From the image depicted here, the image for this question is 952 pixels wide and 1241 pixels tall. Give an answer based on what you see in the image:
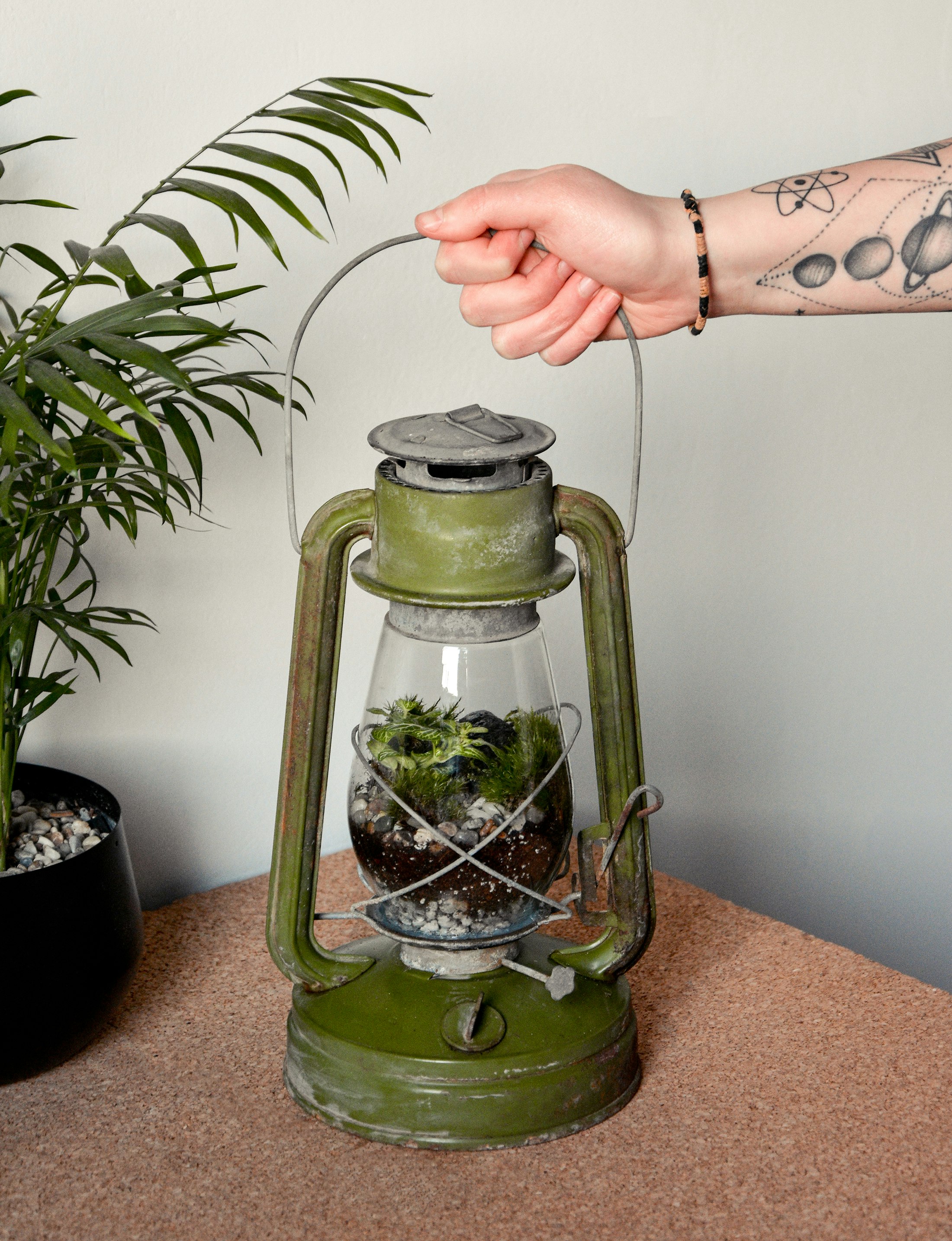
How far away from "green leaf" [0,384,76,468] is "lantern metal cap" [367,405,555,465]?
225mm

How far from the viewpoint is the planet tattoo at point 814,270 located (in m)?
1.11

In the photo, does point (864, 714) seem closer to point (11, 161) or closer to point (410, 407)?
point (410, 407)

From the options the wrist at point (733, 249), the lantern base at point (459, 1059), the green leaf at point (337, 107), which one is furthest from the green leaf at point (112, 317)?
the lantern base at point (459, 1059)

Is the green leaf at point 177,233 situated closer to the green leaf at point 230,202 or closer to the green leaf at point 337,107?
the green leaf at point 230,202

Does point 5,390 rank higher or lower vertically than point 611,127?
lower

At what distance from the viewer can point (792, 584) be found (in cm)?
187

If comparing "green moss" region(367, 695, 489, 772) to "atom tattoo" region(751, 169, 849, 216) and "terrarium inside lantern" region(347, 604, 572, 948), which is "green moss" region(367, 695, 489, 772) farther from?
"atom tattoo" region(751, 169, 849, 216)

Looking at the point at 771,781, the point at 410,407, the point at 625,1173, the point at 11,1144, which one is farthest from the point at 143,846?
the point at 771,781

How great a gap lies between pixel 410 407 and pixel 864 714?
964mm

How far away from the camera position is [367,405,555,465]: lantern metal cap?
35.6 inches

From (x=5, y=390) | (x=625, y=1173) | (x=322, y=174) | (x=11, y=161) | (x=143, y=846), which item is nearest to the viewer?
(x=5, y=390)

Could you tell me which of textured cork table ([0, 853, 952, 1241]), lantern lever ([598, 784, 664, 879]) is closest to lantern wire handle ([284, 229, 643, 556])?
lantern lever ([598, 784, 664, 879])

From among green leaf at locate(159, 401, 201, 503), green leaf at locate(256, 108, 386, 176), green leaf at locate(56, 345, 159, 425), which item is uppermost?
green leaf at locate(256, 108, 386, 176)

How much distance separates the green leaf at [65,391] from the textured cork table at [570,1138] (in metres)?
0.49
